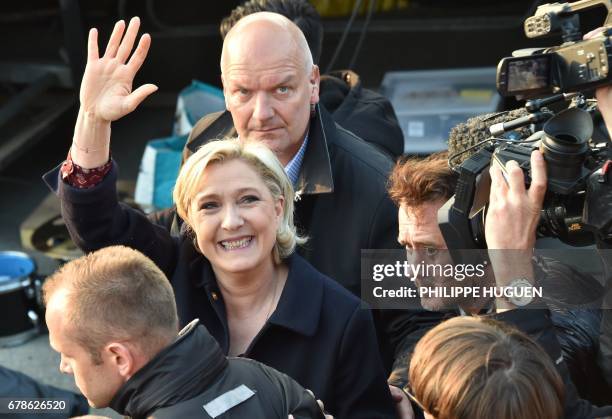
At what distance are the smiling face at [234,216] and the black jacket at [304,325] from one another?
9 centimetres

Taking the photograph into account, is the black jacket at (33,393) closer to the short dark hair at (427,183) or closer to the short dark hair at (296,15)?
the short dark hair at (427,183)

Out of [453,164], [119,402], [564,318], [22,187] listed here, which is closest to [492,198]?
[453,164]

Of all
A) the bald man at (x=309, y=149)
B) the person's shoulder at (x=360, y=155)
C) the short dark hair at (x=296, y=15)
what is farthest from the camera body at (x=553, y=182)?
the short dark hair at (x=296, y=15)

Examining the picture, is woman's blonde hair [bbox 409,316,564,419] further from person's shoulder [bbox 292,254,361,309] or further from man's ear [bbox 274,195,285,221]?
man's ear [bbox 274,195,285,221]

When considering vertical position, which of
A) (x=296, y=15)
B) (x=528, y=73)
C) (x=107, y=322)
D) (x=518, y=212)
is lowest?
(x=107, y=322)

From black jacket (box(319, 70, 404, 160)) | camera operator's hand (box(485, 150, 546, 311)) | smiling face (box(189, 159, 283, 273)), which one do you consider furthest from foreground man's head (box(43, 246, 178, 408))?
black jacket (box(319, 70, 404, 160))

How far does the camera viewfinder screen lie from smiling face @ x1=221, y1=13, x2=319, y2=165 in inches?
30.0

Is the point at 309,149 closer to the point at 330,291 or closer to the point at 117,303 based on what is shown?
the point at 330,291

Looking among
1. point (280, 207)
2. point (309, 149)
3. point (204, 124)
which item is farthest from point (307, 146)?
point (280, 207)

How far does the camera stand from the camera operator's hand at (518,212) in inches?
70.6

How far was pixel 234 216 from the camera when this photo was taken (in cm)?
201

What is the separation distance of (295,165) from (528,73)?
0.82m

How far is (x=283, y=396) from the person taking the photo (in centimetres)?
171

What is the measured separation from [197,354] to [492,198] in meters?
0.62
